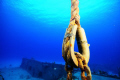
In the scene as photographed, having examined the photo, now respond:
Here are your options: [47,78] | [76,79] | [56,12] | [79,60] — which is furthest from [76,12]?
[56,12]

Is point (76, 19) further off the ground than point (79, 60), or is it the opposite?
point (76, 19)

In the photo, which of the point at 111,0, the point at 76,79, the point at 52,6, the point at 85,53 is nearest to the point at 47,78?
the point at 76,79

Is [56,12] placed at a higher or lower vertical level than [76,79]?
higher

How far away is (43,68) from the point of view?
1480 cm

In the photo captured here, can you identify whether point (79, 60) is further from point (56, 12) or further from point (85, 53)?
point (56, 12)

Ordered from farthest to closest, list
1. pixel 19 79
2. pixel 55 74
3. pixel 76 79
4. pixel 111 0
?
pixel 111 0 → pixel 19 79 → pixel 55 74 → pixel 76 79

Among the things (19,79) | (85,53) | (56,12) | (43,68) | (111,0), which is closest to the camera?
(85,53)

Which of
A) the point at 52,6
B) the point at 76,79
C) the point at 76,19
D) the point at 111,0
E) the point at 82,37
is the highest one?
the point at 52,6

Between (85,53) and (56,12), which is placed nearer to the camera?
(85,53)

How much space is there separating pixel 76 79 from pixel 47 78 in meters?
7.75

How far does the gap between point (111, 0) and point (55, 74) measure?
26.0 meters

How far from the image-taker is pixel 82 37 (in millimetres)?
1890

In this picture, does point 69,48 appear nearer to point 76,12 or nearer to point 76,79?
point 76,12

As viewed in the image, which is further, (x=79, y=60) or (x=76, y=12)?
(x=76, y=12)
